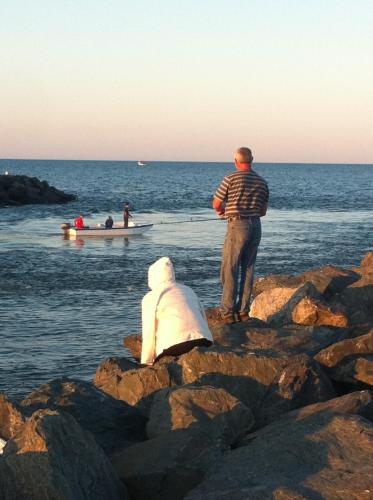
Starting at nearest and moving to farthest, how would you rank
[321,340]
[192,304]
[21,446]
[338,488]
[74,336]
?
[338,488] → [21,446] → [192,304] → [321,340] → [74,336]

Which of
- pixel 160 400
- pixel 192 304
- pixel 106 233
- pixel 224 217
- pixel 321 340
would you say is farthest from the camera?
pixel 106 233

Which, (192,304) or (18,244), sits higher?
(192,304)

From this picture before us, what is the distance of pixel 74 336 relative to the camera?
1576 cm

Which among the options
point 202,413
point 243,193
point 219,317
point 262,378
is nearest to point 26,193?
point 219,317

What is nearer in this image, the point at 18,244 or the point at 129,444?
the point at 129,444

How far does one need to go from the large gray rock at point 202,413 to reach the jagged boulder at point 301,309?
153 inches

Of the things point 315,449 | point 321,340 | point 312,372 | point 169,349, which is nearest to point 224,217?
point 321,340

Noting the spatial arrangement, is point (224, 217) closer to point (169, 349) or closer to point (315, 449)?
point (169, 349)

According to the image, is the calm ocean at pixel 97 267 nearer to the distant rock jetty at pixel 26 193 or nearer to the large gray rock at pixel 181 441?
the large gray rock at pixel 181 441

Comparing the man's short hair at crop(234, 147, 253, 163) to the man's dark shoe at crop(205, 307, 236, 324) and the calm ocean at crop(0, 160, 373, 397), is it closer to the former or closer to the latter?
the man's dark shoe at crop(205, 307, 236, 324)

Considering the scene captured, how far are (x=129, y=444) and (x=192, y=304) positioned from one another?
1674 mm

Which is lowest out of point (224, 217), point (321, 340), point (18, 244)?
point (18, 244)

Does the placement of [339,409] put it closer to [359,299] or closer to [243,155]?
[243,155]

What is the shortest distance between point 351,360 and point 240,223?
2449mm
